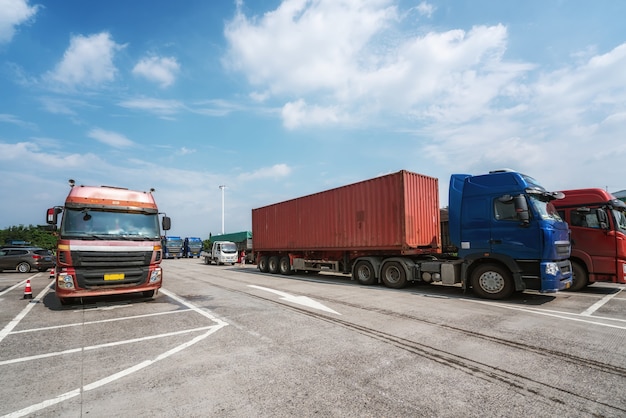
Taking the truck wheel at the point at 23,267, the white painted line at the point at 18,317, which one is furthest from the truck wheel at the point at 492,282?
the truck wheel at the point at 23,267

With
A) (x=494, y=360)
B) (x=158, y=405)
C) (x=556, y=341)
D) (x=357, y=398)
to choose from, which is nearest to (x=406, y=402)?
(x=357, y=398)

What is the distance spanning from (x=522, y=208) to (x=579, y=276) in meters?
3.77

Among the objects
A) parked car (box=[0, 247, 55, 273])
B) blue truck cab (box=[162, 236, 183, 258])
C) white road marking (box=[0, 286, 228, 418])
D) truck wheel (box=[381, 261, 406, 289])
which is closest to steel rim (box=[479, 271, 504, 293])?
truck wheel (box=[381, 261, 406, 289])

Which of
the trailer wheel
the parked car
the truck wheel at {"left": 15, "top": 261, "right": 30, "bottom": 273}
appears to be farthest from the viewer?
the truck wheel at {"left": 15, "top": 261, "right": 30, "bottom": 273}

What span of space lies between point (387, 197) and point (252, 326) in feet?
22.3

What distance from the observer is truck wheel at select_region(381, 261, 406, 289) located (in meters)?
10.5

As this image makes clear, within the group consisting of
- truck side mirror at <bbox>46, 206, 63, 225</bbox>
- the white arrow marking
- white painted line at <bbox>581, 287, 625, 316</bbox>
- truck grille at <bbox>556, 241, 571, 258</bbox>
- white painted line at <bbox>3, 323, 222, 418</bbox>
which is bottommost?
white painted line at <bbox>581, 287, 625, 316</bbox>

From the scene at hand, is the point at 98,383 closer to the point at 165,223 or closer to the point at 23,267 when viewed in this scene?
the point at 165,223

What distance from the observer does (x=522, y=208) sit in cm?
772

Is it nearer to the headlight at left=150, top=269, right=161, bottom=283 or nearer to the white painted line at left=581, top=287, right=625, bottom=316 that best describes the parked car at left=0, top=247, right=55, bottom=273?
the headlight at left=150, top=269, right=161, bottom=283

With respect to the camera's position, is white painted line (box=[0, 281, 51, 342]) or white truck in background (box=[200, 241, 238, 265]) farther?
white truck in background (box=[200, 241, 238, 265])

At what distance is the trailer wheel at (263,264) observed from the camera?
18266mm

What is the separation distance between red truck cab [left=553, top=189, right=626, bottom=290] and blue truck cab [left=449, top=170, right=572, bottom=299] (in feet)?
4.86

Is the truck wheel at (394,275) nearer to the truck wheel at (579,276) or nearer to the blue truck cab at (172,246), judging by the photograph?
the truck wheel at (579,276)
